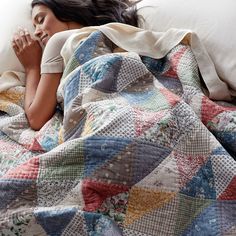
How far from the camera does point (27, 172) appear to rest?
2.74 feet

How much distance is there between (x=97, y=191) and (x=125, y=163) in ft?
0.26

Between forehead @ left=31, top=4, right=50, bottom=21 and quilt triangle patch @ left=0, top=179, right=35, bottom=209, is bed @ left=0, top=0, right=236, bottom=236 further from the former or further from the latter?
forehead @ left=31, top=4, right=50, bottom=21

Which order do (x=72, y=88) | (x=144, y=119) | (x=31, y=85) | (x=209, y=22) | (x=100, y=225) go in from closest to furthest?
(x=100, y=225) → (x=144, y=119) → (x=72, y=88) → (x=209, y=22) → (x=31, y=85)

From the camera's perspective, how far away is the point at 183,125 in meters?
0.90

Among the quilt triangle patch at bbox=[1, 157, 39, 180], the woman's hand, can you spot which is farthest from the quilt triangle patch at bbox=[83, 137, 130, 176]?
the woman's hand

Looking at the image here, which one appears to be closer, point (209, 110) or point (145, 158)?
point (145, 158)

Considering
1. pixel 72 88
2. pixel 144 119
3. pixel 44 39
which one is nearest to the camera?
pixel 144 119

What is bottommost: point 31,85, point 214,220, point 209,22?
point 31,85

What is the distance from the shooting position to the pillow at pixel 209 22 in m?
1.08

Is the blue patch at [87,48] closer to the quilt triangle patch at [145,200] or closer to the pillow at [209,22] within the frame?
the pillow at [209,22]

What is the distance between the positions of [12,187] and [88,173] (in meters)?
0.16

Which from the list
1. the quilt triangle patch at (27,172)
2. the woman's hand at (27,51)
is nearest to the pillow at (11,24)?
the woman's hand at (27,51)

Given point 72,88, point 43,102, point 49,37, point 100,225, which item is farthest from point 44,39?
point 100,225

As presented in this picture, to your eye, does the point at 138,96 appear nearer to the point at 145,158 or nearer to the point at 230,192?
the point at 145,158
